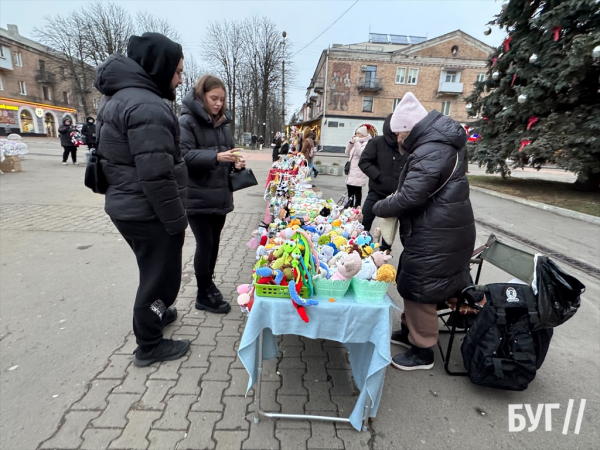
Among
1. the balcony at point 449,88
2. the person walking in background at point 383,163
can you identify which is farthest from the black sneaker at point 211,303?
the balcony at point 449,88

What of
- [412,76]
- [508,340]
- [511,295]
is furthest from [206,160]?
[412,76]

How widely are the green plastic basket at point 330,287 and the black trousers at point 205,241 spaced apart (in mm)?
1305

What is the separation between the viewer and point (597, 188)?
10359mm

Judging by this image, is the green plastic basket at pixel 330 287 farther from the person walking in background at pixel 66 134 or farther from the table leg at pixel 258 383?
the person walking in background at pixel 66 134

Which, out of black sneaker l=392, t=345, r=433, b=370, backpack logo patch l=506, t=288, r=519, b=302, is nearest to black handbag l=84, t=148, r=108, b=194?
black sneaker l=392, t=345, r=433, b=370

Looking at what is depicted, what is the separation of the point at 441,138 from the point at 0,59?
4637cm

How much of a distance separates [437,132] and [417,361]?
1.61 meters

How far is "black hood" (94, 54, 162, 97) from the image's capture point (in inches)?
71.7

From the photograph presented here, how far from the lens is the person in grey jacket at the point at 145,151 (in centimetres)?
177

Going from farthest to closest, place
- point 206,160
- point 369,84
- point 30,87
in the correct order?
point 30,87, point 369,84, point 206,160

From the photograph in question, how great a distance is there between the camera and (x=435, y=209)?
2.11 metres

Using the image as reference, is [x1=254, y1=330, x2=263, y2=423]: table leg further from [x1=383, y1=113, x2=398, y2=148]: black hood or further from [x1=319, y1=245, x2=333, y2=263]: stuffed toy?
[x1=383, y1=113, x2=398, y2=148]: black hood

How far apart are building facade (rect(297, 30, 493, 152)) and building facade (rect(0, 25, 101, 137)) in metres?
22.7

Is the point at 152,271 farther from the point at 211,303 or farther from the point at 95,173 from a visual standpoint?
the point at 211,303
